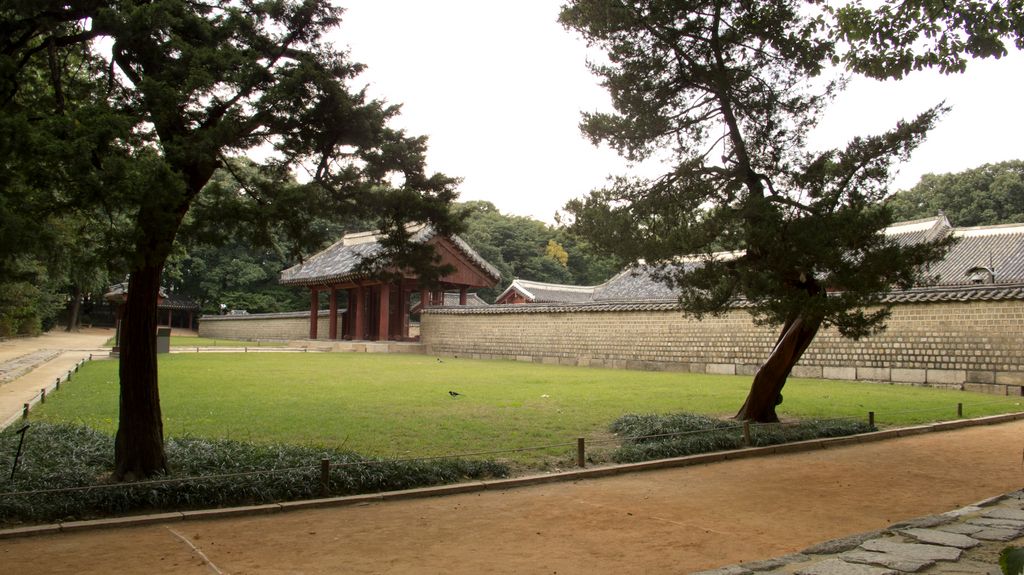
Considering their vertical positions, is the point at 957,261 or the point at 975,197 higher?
the point at 975,197

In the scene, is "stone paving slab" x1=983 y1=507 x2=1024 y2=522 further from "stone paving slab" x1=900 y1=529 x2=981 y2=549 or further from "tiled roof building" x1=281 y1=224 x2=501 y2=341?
"tiled roof building" x1=281 y1=224 x2=501 y2=341

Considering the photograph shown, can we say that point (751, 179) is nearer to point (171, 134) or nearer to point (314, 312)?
point (171, 134)

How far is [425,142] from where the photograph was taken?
302 inches

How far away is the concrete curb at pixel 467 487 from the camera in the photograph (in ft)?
18.6

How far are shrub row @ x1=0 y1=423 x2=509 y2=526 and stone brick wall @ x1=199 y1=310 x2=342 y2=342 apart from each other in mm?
31044

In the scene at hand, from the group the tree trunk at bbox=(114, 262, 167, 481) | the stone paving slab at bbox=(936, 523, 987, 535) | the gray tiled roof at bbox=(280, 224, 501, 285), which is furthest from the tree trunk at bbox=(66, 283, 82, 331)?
the stone paving slab at bbox=(936, 523, 987, 535)

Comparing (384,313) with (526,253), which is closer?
(384,313)

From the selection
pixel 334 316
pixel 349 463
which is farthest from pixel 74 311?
pixel 349 463

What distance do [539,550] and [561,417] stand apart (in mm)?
6636

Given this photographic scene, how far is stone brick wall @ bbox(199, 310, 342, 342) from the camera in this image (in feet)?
135

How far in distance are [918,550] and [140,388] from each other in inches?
269

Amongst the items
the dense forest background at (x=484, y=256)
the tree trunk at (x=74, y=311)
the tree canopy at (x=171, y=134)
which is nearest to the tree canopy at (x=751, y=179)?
the tree canopy at (x=171, y=134)

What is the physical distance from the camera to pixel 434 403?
43.5ft

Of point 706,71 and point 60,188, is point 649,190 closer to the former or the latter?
point 706,71
